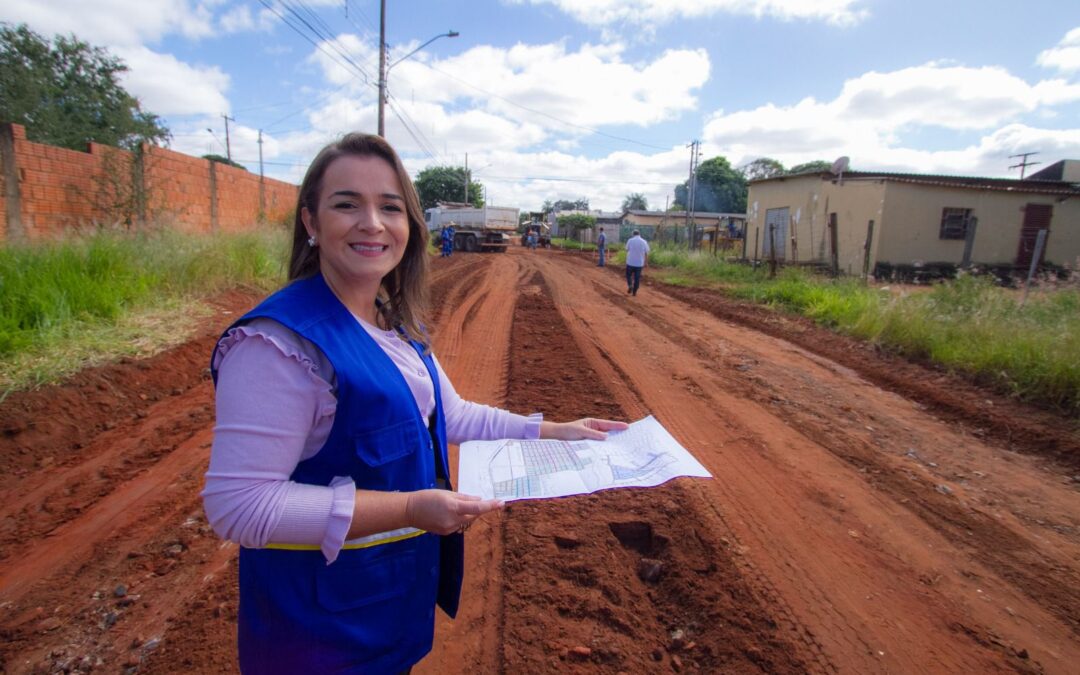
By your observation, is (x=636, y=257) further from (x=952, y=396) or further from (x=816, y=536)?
(x=816, y=536)

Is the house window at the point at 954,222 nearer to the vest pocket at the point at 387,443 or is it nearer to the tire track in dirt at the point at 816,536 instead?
the tire track in dirt at the point at 816,536

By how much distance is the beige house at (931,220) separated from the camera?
1742 centimetres

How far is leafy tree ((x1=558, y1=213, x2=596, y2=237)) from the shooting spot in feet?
172

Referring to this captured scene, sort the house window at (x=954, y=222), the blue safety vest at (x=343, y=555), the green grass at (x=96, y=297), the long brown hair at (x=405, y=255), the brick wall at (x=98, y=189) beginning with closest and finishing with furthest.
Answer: the blue safety vest at (x=343, y=555)
the long brown hair at (x=405, y=255)
the green grass at (x=96, y=297)
the brick wall at (x=98, y=189)
the house window at (x=954, y=222)

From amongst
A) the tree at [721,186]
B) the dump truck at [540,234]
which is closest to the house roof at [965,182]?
the dump truck at [540,234]

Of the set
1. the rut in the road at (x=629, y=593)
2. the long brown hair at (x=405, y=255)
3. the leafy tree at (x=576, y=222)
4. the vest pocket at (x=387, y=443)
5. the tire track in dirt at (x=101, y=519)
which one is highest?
the leafy tree at (x=576, y=222)

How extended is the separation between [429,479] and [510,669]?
137cm

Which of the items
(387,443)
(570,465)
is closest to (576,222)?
(570,465)

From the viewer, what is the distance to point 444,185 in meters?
60.4

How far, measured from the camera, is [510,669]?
87.1 inches

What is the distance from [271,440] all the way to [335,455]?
0.46 feet

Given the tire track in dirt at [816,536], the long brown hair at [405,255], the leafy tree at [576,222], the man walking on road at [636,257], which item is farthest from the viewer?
the leafy tree at [576,222]

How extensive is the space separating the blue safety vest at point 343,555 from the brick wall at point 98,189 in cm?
989

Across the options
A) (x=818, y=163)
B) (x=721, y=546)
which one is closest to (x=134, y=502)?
(x=721, y=546)
